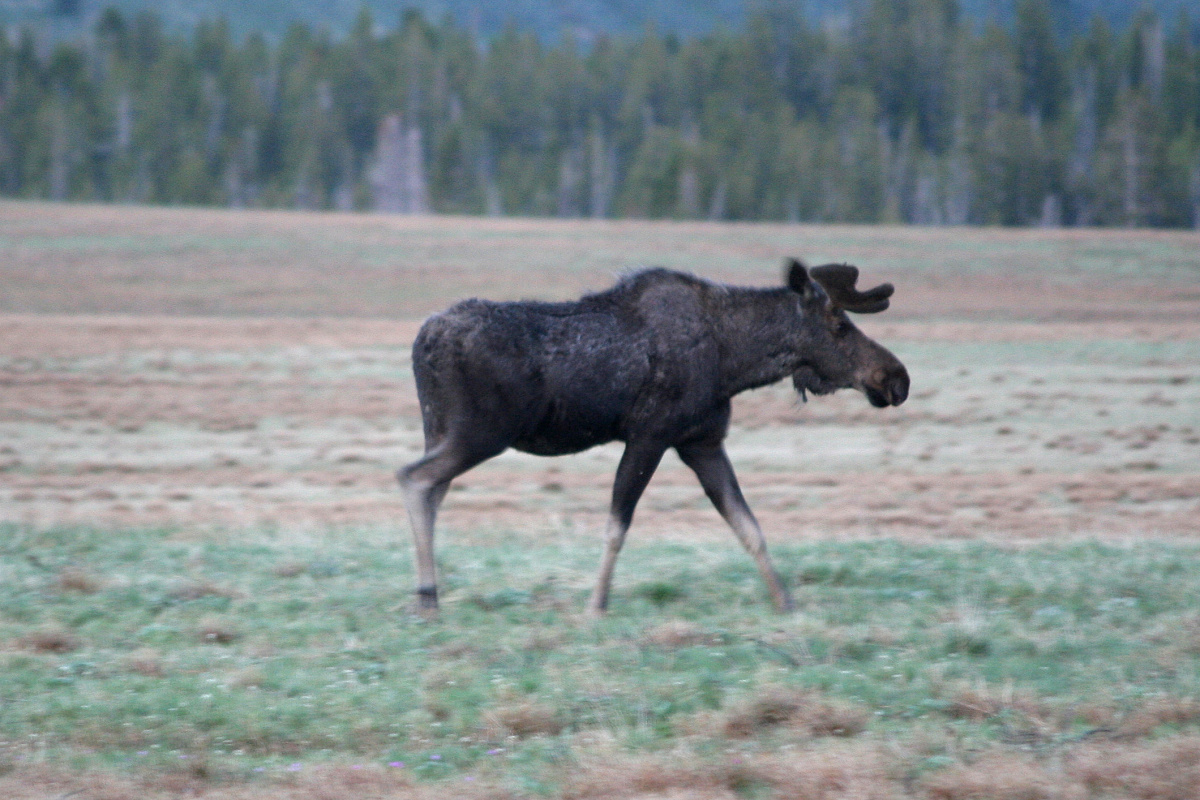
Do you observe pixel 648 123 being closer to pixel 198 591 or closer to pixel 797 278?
pixel 797 278

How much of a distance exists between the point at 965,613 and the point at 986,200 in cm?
7047

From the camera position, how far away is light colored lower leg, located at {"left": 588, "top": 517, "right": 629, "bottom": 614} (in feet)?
27.8

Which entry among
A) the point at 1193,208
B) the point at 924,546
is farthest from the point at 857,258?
the point at 1193,208

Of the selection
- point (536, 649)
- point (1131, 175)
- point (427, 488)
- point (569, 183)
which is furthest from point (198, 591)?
point (569, 183)

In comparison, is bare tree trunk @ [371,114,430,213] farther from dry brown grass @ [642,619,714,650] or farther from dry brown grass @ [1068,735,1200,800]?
dry brown grass @ [1068,735,1200,800]

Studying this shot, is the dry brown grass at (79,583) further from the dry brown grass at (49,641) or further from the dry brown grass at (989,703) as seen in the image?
the dry brown grass at (989,703)

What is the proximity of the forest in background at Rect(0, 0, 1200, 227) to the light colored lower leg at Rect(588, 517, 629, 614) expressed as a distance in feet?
215

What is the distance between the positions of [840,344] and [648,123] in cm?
8689

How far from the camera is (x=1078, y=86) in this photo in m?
104

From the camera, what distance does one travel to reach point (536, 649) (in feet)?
25.2

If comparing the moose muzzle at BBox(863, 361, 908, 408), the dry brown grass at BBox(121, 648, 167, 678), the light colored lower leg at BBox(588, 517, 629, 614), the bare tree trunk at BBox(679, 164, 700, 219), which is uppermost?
the bare tree trunk at BBox(679, 164, 700, 219)

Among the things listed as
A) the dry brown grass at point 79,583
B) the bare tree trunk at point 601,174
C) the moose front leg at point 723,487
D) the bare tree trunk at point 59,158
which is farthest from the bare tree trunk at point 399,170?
→ the moose front leg at point 723,487

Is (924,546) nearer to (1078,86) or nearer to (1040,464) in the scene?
(1040,464)

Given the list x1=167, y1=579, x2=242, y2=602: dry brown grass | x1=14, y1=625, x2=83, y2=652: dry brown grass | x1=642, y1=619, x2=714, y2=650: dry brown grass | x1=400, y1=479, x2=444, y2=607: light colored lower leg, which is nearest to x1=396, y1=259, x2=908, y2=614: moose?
x1=400, y1=479, x2=444, y2=607: light colored lower leg
